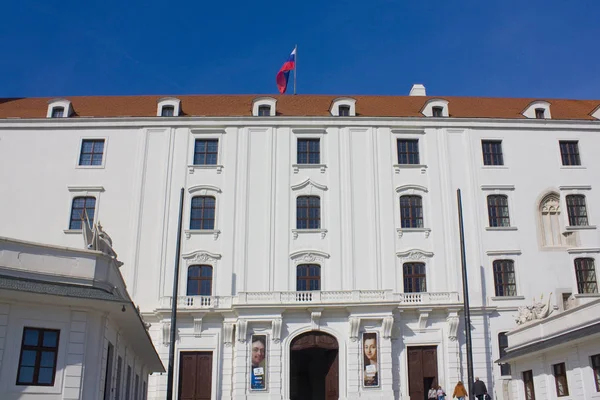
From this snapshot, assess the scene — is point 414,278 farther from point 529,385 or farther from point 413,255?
point 529,385

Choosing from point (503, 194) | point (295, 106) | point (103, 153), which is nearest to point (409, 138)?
point (503, 194)

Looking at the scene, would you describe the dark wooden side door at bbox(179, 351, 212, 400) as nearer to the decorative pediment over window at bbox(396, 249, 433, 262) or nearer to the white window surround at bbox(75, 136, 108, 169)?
the decorative pediment over window at bbox(396, 249, 433, 262)

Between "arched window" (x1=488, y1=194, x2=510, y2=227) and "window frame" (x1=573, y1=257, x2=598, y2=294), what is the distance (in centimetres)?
451

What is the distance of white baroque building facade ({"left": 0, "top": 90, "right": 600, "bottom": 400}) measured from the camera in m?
37.2

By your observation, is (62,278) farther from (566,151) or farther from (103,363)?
(566,151)

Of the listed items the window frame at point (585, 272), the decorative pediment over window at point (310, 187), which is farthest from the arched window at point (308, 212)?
the window frame at point (585, 272)

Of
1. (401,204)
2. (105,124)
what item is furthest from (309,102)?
(105,124)

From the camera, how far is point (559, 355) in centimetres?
2625

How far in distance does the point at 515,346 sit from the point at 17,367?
21.4 meters

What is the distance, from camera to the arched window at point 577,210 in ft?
137

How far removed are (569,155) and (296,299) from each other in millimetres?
19675

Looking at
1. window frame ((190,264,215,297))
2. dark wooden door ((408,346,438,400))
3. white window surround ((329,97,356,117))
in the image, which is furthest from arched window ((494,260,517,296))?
window frame ((190,264,215,297))

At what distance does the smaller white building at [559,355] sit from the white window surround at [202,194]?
57.9 feet

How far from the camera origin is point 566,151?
43906 mm
